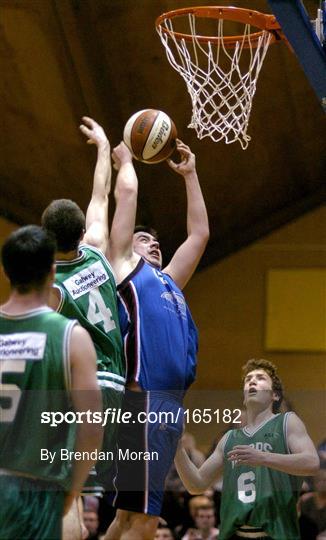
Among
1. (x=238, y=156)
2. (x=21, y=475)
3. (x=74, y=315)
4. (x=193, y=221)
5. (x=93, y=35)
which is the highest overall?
(x=93, y=35)

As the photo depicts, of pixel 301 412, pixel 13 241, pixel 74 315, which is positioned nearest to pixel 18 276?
pixel 13 241

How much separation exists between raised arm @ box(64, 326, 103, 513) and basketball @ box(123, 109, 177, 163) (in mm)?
2575

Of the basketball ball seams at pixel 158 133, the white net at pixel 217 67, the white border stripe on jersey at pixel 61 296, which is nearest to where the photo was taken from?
the white border stripe on jersey at pixel 61 296

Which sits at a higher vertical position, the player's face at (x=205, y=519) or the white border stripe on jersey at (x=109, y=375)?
the white border stripe on jersey at (x=109, y=375)

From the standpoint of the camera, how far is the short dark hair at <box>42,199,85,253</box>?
17.8 ft

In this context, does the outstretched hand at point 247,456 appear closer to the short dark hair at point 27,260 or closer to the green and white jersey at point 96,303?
the green and white jersey at point 96,303

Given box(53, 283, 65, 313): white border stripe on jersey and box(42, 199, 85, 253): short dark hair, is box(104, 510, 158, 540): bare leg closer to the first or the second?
box(53, 283, 65, 313): white border stripe on jersey

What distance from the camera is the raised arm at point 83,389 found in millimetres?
3947

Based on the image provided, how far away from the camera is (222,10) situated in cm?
717

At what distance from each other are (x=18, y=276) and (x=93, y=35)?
6.97m

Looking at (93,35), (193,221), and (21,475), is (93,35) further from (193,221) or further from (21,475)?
(21,475)

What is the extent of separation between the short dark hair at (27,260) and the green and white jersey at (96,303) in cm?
151

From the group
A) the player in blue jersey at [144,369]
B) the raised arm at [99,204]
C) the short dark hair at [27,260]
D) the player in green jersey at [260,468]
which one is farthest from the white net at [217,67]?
the short dark hair at [27,260]

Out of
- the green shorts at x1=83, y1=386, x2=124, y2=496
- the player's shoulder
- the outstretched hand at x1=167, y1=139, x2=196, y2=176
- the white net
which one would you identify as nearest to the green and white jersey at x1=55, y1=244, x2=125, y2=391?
the green shorts at x1=83, y1=386, x2=124, y2=496
